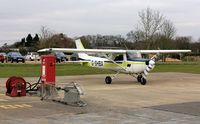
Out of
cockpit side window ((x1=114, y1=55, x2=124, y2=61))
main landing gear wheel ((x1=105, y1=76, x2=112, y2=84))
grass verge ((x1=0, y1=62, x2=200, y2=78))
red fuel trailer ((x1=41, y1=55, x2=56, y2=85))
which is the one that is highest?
cockpit side window ((x1=114, y1=55, x2=124, y2=61))

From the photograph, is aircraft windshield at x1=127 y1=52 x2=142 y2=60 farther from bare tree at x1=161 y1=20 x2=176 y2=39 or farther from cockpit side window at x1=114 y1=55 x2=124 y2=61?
bare tree at x1=161 y1=20 x2=176 y2=39

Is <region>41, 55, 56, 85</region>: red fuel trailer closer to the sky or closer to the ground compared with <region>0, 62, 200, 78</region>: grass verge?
closer to the sky

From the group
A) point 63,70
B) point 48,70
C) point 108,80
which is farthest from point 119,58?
point 63,70

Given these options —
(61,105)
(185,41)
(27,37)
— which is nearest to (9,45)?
(27,37)

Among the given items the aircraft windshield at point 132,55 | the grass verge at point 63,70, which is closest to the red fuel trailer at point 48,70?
the aircraft windshield at point 132,55

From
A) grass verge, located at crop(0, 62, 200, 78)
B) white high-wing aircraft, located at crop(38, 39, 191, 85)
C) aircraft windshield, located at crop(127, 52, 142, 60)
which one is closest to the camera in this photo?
white high-wing aircraft, located at crop(38, 39, 191, 85)

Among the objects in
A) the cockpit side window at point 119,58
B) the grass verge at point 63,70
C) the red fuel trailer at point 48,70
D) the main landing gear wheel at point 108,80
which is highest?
the cockpit side window at point 119,58

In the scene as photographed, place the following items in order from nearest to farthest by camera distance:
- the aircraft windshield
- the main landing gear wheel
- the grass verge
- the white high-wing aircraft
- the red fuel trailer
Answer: the red fuel trailer, the white high-wing aircraft, the main landing gear wheel, the aircraft windshield, the grass verge

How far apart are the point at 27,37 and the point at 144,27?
80220 millimetres

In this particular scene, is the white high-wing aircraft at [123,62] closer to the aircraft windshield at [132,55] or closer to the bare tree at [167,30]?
the aircraft windshield at [132,55]

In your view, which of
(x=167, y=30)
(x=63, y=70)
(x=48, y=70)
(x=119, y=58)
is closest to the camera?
(x=48, y=70)

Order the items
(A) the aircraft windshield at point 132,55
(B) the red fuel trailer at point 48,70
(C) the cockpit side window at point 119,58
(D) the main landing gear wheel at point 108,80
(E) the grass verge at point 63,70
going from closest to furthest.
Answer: (B) the red fuel trailer at point 48,70 < (D) the main landing gear wheel at point 108,80 < (A) the aircraft windshield at point 132,55 < (C) the cockpit side window at point 119,58 < (E) the grass verge at point 63,70

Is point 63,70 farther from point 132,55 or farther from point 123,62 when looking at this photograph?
point 132,55

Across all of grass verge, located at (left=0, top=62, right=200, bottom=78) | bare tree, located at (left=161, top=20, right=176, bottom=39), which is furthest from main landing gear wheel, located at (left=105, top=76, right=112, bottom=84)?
bare tree, located at (left=161, top=20, right=176, bottom=39)
